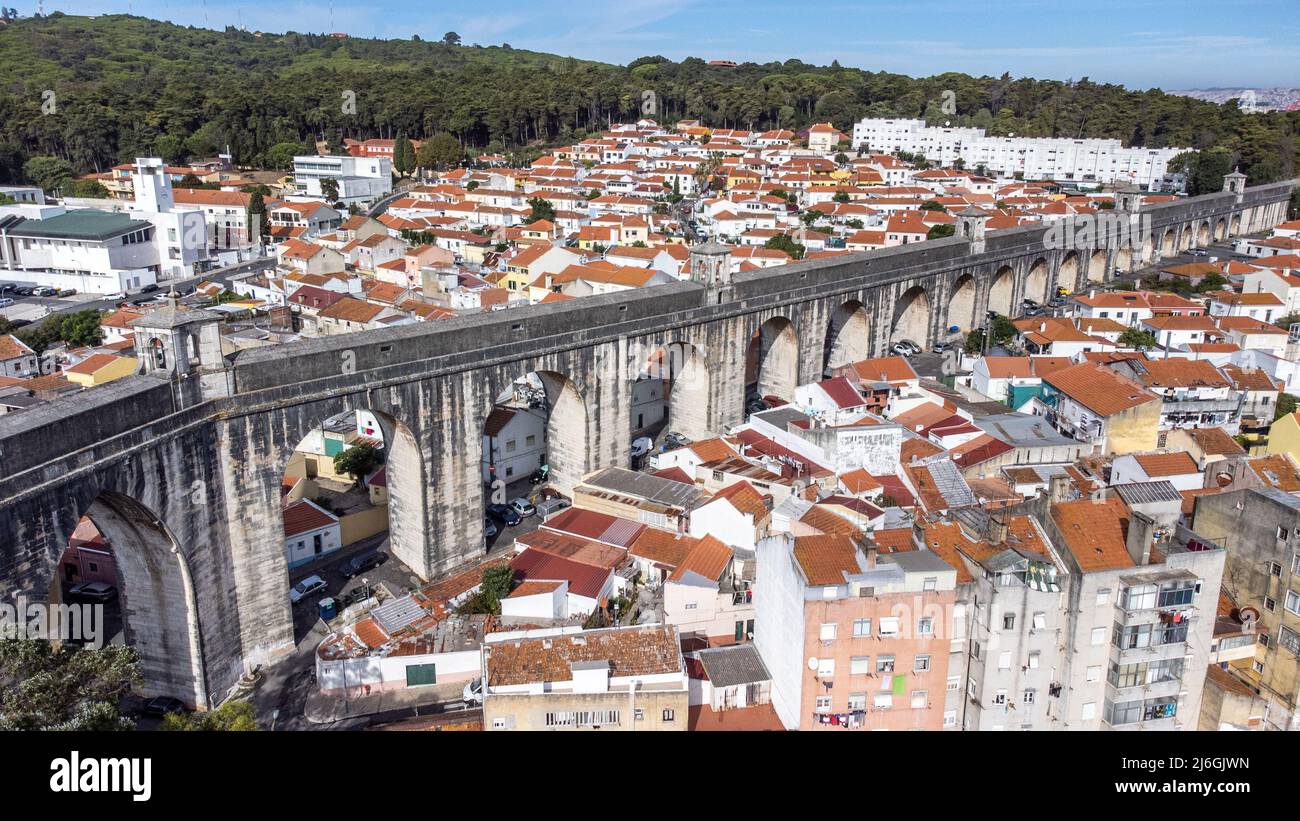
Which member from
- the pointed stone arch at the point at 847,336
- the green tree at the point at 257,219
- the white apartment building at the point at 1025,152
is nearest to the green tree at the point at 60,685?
the pointed stone arch at the point at 847,336

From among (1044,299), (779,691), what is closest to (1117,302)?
(1044,299)

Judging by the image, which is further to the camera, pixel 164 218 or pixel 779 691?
pixel 164 218

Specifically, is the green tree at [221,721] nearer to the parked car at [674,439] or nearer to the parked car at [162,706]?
the parked car at [162,706]

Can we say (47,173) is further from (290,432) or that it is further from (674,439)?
(290,432)

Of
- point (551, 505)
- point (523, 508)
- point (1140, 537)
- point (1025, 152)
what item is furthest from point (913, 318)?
point (1025, 152)

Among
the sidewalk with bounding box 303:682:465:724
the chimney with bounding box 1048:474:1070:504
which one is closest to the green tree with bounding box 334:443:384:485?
the sidewalk with bounding box 303:682:465:724

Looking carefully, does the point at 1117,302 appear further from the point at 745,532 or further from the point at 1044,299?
the point at 745,532
